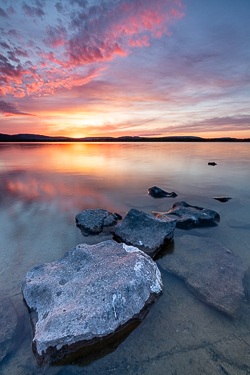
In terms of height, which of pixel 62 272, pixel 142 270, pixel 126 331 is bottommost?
pixel 126 331

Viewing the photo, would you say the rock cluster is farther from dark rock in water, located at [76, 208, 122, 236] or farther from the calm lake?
dark rock in water, located at [76, 208, 122, 236]

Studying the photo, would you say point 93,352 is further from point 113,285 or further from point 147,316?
point 147,316

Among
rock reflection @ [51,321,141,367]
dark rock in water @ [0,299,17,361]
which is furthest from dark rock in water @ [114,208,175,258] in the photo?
dark rock in water @ [0,299,17,361]

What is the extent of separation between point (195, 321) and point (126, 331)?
4.12 feet

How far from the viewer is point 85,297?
3.04m

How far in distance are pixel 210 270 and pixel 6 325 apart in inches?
170

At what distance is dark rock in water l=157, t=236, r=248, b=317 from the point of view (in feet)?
11.5

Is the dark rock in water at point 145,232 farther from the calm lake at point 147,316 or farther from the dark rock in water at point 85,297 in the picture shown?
the dark rock in water at point 85,297

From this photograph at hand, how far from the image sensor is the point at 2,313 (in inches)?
128

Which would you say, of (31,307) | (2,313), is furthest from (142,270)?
(2,313)

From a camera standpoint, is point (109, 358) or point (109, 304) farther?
point (109, 304)

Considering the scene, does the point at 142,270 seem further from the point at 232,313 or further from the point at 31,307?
the point at 31,307

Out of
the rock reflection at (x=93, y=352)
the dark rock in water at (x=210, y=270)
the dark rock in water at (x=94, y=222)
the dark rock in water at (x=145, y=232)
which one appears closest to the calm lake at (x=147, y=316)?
the rock reflection at (x=93, y=352)

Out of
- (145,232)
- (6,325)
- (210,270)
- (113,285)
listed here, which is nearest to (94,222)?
(145,232)
